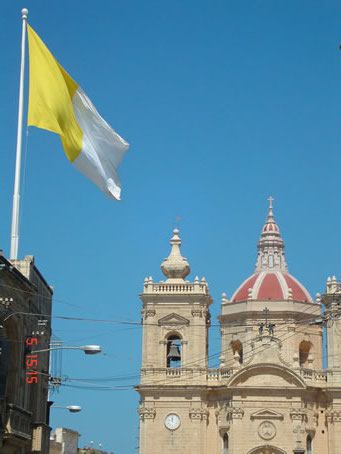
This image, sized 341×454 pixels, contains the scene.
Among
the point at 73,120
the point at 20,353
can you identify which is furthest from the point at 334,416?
the point at 73,120

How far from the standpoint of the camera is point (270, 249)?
8912cm

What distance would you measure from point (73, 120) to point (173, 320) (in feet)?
174

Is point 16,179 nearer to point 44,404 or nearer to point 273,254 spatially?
point 44,404

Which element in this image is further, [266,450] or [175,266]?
[175,266]

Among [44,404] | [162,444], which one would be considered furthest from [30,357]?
[162,444]

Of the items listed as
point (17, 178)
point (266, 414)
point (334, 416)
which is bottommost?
point (334, 416)

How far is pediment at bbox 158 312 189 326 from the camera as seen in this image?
80.0 m

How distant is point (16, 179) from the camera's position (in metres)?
30.9

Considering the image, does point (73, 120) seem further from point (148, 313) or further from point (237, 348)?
point (237, 348)

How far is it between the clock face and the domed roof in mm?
11392

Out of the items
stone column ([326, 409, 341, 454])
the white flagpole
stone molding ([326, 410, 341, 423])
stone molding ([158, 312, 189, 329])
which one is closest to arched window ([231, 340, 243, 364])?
stone molding ([158, 312, 189, 329])

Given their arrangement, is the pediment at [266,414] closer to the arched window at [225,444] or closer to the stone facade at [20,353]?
the arched window at [225,444]

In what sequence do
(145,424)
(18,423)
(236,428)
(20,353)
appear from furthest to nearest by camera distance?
(145,424) → (236,428) → (20,353) → (18,423)

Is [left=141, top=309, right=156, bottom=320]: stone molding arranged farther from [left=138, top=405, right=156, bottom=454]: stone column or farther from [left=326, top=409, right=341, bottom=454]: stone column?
[left=326, top=409, right=341, bottom=454]: stone column
